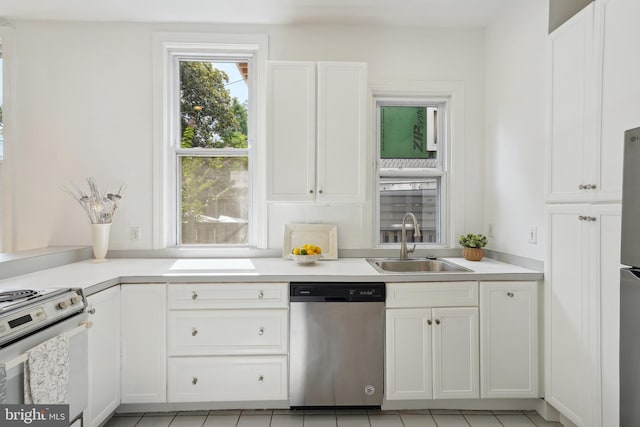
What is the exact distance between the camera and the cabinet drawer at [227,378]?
2.14 meters

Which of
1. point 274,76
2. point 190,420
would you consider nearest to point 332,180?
point 274,76

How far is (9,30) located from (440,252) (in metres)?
3.63

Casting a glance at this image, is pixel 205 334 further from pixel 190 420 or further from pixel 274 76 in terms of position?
pixel 274 76

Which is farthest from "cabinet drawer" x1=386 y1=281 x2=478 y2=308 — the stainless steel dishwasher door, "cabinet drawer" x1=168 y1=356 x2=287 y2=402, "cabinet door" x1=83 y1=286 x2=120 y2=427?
"cabinet door" x1=83 y1=286 x2=120 y2=427

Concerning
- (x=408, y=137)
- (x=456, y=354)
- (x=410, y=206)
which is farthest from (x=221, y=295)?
(x=408, y=137)

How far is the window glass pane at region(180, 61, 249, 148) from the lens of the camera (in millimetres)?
2885

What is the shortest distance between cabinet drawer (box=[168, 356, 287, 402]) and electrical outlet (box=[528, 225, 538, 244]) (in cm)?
170

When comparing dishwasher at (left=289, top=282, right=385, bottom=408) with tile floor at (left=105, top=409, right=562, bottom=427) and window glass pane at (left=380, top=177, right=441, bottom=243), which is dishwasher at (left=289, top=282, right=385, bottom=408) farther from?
window glass pane at (left=380, top=177, right=441, bottom=243)

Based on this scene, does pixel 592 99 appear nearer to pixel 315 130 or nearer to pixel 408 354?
pixel 315 130

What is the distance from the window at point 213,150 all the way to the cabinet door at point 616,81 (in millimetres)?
2170

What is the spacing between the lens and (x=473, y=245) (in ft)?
8.59

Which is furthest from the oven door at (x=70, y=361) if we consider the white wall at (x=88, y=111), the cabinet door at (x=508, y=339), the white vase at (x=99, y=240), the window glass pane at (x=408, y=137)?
the window glass pane at (x=408, y=137)

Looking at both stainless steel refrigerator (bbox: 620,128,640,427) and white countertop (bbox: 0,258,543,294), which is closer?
stainless steel refrigerator (bbox: 620,128,640,427)

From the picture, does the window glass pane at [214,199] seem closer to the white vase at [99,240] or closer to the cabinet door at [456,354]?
the white vase at [99,240]
